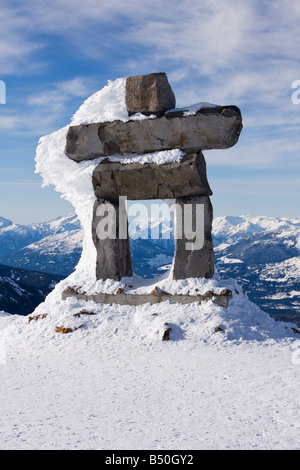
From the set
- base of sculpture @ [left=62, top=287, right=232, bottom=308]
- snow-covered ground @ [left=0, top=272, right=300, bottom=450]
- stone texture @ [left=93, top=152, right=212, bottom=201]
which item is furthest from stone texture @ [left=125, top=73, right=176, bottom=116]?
snow-covered ground @ [left=0, top=272, right=300, bottom=450]

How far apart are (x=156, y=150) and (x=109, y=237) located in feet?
10.4

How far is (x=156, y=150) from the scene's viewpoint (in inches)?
583

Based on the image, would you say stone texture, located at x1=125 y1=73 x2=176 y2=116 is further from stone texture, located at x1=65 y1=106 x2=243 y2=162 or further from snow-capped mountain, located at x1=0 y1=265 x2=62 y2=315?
snow-capped mountain, located at x1=0 y1=265 x2=62 y2=315

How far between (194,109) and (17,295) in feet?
399

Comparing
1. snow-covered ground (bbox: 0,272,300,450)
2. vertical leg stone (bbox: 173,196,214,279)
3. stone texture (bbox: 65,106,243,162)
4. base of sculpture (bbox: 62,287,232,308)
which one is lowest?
snow-covered ground (bbox: 0,272,300,450)

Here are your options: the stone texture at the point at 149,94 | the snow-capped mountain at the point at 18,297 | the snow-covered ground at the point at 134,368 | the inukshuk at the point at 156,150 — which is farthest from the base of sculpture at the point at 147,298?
the snow-capped mountain at the point at 18,297

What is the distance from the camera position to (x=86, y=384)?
32.9 feet

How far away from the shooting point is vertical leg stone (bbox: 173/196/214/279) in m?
14.5

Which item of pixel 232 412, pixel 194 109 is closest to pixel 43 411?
pixel 232 412

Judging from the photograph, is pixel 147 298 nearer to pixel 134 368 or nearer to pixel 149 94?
pixel 134 368

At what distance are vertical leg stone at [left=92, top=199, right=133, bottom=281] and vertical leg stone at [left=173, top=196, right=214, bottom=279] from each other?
79.9 inches

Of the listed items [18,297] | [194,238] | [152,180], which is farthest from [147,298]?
[18,297]

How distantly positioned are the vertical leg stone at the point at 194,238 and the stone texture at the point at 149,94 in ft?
9.67
